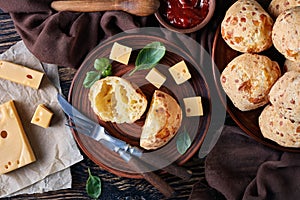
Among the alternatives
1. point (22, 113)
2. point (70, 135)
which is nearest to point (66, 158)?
point (70, 135)

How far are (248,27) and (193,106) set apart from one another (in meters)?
0.40

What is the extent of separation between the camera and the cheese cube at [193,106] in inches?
83.4

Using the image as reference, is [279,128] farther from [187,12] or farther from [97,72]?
[97,72]

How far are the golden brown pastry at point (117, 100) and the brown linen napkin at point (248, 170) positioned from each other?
1.13 feet

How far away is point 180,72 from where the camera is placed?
2.15 metres

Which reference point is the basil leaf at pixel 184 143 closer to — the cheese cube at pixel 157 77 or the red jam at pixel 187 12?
the cheese cube at pixel 157 77

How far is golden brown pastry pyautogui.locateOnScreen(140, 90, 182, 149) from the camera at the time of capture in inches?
80.2

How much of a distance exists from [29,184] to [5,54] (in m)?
0.56

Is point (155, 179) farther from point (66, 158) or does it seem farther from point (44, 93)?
point (44, 93)

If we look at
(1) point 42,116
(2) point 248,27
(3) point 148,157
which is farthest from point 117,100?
(2) point 248,27

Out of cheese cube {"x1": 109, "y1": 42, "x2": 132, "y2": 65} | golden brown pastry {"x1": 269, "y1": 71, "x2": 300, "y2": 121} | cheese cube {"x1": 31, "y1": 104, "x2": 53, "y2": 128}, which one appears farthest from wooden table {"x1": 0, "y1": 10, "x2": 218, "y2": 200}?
golden brown pastry {"x1": 269, "y1": 71, "x2": 300, "y2": 121}

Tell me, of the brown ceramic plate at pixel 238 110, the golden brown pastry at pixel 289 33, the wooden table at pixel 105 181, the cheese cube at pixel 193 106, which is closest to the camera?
the golden brown pastry at pixel 289 33

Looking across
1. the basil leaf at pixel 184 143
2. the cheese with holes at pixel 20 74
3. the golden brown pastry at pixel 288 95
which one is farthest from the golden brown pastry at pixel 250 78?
the cheese with holes at pixel 20 74

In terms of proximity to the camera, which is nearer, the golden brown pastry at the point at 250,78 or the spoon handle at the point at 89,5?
the golden brown pastry at the point at 250,78
